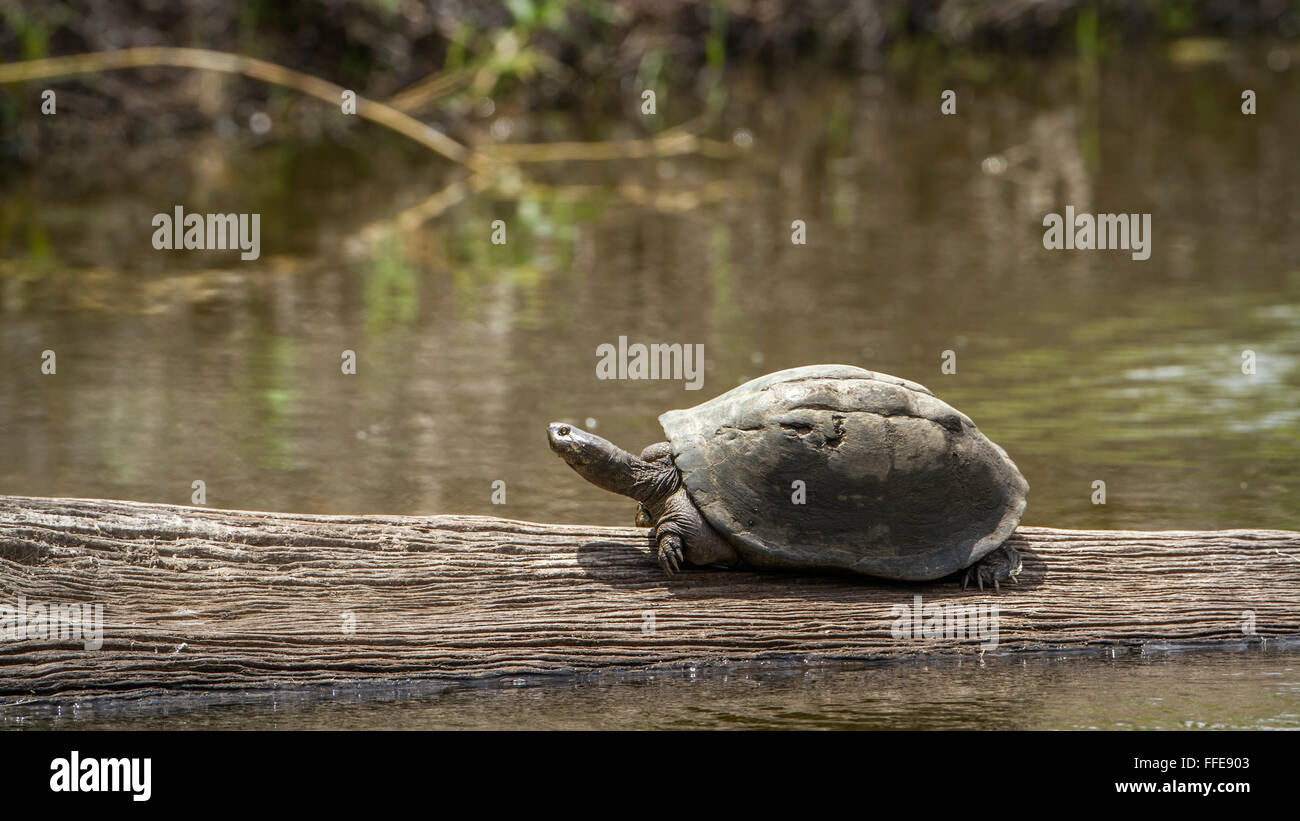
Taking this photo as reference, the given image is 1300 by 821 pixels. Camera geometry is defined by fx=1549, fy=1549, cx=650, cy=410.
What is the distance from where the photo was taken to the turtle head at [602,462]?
5.30m

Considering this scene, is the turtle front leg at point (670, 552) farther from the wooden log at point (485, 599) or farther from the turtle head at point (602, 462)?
the turtle head at point (602, 462)

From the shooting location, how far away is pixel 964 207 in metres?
14.2

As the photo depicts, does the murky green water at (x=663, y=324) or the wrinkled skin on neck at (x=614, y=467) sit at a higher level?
the murky green water at (x=663, y=324)

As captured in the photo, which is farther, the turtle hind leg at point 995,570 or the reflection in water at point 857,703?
the turtle hind leg at point 995,570

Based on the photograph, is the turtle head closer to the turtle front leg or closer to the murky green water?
the turtle front leg

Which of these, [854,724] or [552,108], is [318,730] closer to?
[854,724]

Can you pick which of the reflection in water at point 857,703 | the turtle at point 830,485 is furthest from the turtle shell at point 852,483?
the reflection in water at point 857,703

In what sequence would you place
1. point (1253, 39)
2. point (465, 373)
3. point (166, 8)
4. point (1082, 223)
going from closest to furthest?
point (465, 373), point (1082, 223), point (166, 8), point (1253, 39)

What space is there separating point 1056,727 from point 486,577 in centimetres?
194

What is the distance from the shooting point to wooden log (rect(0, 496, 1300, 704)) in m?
5.00

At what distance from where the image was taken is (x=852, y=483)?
5215 millimetres

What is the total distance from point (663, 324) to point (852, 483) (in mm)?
5375

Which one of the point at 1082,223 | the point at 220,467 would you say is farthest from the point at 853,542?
the point at 1082,223

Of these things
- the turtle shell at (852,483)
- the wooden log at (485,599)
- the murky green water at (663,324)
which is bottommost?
Answer: the wooden log at (485,599)
